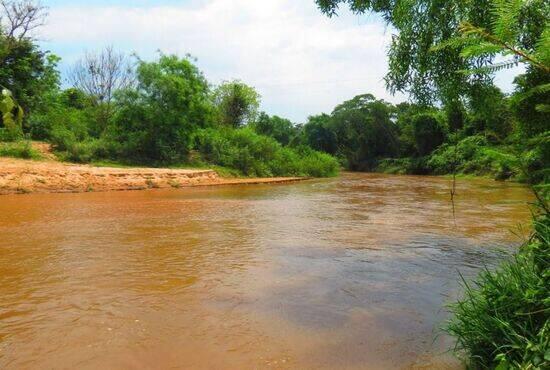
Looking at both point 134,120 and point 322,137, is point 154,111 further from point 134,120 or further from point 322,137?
point 322,137

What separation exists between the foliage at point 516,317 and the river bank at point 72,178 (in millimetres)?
14417

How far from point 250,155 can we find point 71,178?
14353 mm

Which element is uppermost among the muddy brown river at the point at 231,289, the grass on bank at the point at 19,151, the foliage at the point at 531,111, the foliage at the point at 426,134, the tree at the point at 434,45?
the foliage at the point at 426,134

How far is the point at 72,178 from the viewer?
1581 cm

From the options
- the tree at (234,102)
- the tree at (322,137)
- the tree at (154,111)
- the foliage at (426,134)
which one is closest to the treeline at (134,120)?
the tree at (154,111)

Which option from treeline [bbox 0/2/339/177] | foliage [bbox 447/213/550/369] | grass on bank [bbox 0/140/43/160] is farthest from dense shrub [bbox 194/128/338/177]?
foliage [bbox 447/213/550/369]

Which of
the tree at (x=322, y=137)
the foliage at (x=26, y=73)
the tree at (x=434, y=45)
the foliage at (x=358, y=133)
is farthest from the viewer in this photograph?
the tree at (x=322, y=137)

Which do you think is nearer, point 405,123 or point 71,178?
point 71,178

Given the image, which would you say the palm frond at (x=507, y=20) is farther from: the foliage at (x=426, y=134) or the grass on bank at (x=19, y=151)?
the foliage at (x=426, y=134)

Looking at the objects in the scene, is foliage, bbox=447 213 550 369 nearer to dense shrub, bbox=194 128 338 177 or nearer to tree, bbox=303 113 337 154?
dense shrub, bbox=194 128 338 177

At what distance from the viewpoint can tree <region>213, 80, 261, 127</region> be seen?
4100cm

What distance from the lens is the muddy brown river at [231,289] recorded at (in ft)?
11.2

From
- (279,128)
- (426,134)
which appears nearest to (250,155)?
(426,134)

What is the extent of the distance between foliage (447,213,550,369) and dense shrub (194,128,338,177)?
2515 centimetres
